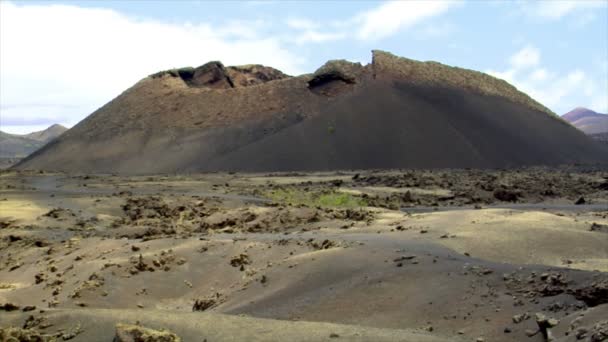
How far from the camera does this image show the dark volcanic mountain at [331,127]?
133 feet

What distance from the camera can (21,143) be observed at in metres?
128

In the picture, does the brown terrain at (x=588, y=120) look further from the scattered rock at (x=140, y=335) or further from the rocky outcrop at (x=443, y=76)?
the scattered rock at (x=140, y=335)

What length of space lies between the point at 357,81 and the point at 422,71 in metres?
4.46

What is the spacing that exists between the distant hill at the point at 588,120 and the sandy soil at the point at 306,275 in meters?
115

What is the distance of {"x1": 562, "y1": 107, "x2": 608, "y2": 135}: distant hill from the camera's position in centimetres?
12775

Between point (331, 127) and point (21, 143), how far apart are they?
99991mm

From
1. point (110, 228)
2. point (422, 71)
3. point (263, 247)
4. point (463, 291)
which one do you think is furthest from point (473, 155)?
point (463, 291)

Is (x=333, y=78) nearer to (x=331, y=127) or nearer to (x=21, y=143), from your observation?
(x=331, y=127)

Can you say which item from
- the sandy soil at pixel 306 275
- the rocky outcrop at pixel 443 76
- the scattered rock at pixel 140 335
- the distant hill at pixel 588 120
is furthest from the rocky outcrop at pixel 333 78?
the distant hill at pixel 588 120

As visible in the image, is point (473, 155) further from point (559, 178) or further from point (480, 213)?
point (480, 213)

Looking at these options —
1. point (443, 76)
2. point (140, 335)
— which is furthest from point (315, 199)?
point (443, 76)

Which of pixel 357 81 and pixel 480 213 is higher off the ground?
pixel 357 81

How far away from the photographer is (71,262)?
10734mm

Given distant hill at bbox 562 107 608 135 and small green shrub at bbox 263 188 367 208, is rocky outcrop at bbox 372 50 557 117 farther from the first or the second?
distant hill at bbox 562 107 608 135
